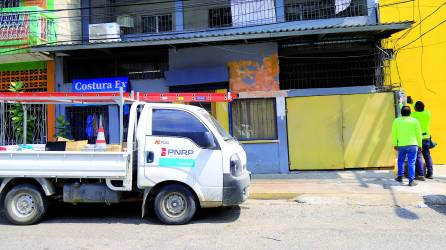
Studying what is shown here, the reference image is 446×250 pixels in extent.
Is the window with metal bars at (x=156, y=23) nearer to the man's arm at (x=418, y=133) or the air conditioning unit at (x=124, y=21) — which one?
the air conditioning unit at (x=124, y=21)

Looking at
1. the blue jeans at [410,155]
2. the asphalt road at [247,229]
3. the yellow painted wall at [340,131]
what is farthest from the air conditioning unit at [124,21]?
the blue jeans at [410,155]

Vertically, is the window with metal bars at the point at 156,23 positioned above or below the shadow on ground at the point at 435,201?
above

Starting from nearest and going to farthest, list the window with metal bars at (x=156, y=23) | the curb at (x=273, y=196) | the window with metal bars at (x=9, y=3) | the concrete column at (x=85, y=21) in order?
the curb at (x=273, y=196) → the window with metal bars at (x=9, y=3) → the window with metal bars at (x=156, y=23) → the concrete column at (x=85, y=21)

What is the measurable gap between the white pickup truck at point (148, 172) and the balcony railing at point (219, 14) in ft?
23.9

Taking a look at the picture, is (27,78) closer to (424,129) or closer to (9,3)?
(9,3)

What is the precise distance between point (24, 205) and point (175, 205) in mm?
2554

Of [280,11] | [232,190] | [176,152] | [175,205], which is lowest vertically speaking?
[175,205]

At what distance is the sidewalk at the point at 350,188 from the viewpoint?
8.20 meters

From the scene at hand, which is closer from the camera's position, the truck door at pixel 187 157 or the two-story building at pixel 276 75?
the truck door at pixel 187 157

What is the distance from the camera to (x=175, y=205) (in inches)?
261

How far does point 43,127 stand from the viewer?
12883 millimetres

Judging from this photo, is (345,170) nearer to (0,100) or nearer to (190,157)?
(190,157)

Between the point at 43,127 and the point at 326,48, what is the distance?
29.6 ft

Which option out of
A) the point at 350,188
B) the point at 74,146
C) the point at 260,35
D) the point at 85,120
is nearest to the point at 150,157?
the point at 74,146
